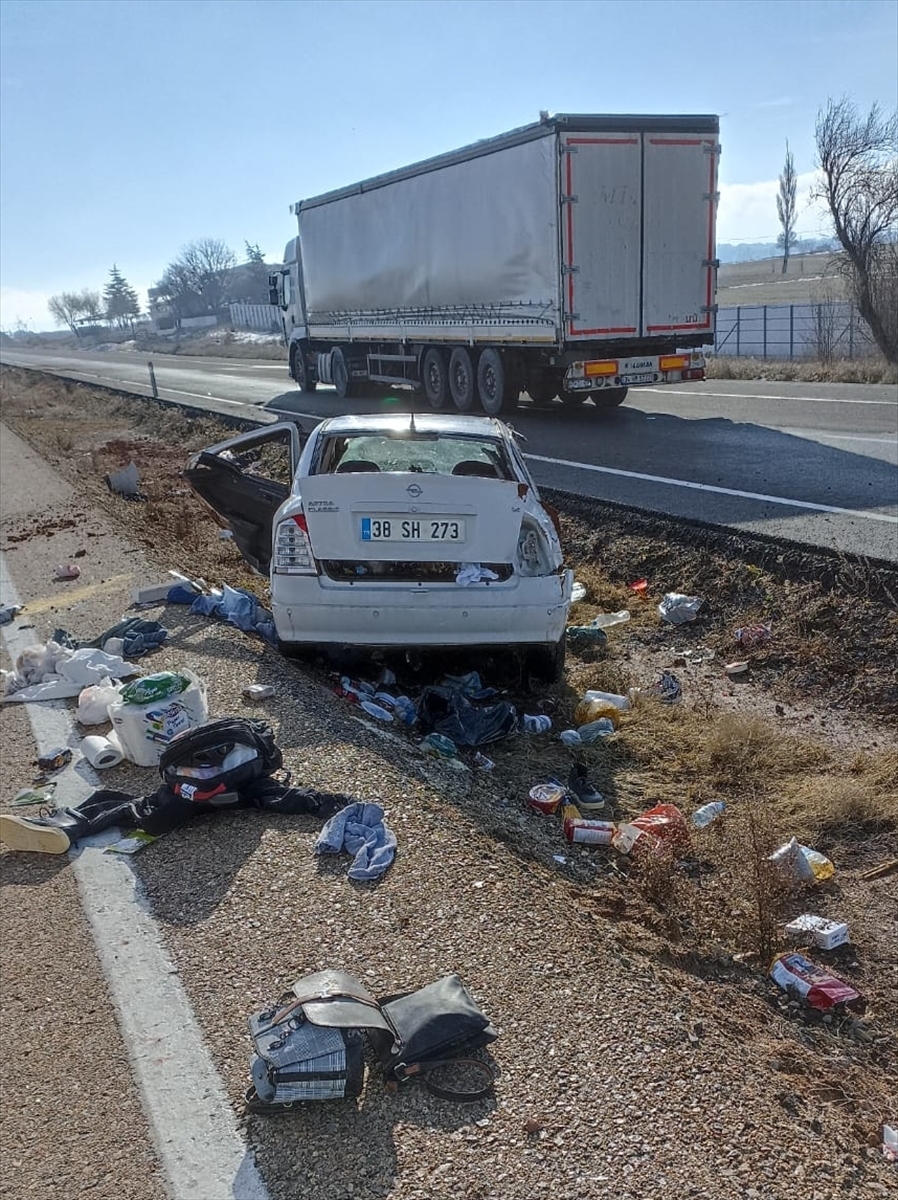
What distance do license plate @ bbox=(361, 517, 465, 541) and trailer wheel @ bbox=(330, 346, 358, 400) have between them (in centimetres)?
1831

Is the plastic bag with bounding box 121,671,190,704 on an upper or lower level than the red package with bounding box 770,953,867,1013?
upper

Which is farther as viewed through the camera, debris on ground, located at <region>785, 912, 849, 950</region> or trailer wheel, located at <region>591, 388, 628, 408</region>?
trailer wheel, located at <region>591, 388, 628, 408</region>

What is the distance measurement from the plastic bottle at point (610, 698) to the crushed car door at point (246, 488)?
265 centimetres

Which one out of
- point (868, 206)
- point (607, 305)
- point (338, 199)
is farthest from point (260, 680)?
point (868, 206)

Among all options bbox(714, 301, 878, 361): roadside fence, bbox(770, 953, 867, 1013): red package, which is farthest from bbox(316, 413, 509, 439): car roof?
bbox(714, 301, 878, 361): roadside fence

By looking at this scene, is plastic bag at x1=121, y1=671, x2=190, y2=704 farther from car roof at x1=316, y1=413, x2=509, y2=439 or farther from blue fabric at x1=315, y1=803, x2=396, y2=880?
car roof at x1=316, y1=413, x2=509, y2=439

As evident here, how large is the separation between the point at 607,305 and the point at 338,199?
9.16 metres

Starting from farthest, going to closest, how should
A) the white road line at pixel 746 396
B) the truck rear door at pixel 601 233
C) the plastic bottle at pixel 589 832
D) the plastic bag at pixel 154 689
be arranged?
1. the white road line at pixel 746 396
2. the truck rear door at pixel 601 233
3. the plastic bag at pixel 154 689
4. the plastic bottle at pixel 589 832

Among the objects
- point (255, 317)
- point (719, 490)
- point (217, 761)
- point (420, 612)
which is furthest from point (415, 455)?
point (255, 317)

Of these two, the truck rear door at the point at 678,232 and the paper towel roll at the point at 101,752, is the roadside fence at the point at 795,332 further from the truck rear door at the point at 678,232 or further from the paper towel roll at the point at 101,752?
the paper towel roll at the point at 101,752

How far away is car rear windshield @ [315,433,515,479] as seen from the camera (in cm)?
611

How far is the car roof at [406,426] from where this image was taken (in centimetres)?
631

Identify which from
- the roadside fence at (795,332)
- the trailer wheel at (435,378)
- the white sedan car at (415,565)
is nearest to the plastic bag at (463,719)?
the white sedan car at (415,565)

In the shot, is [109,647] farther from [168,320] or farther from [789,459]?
[168,320]
